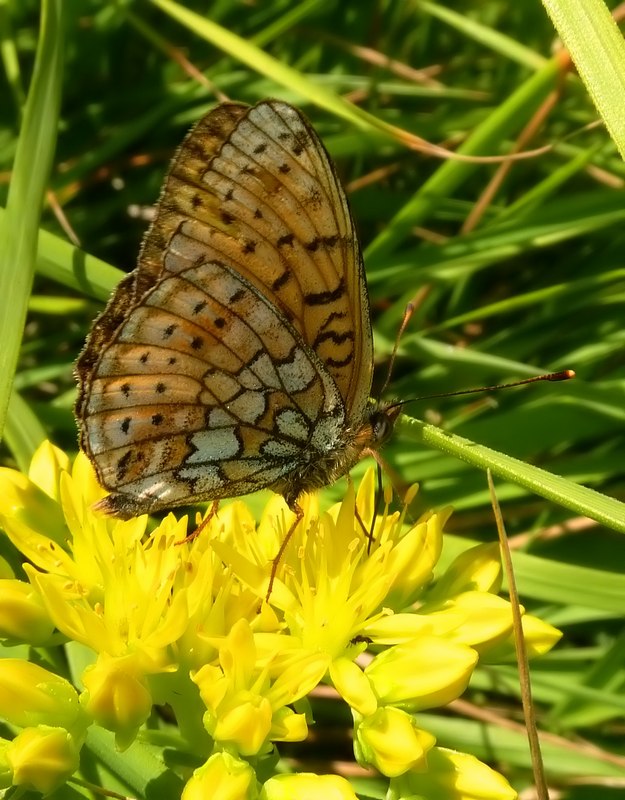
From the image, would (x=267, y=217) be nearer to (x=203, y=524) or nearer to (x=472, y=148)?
(x=203, y=524)

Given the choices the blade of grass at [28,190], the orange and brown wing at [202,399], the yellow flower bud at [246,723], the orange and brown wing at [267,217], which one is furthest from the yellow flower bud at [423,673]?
the blade of grass at [28,190]

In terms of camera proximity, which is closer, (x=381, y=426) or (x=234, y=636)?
(x=234, y=636)

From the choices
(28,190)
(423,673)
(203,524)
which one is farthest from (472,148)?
(423,673)

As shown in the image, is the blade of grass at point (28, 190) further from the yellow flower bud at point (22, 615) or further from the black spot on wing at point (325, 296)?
the black spot on wing at point (325, 296)

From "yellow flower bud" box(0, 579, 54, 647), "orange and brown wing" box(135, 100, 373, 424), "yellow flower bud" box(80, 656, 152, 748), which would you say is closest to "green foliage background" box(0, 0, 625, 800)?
"orange and brown wing" box(135, 100, 373, 424)

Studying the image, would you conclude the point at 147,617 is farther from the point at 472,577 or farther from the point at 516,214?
the point at 516,214

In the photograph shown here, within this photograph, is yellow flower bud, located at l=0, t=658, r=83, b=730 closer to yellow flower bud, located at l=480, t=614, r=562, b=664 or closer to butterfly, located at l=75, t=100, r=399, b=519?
butterfly, located at l=75, t=100, r=399, b=519
